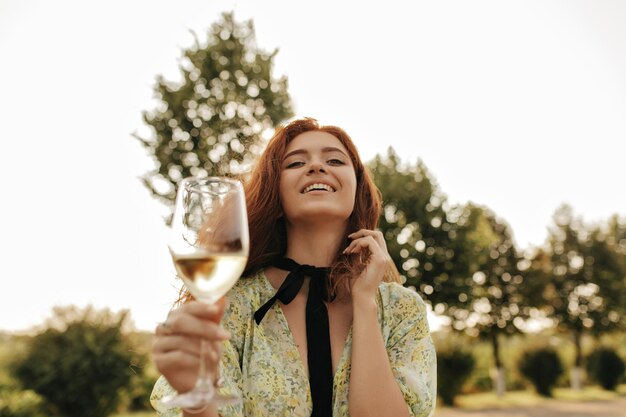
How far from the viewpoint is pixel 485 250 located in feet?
67.6

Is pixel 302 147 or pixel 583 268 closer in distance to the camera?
pixel 302 147

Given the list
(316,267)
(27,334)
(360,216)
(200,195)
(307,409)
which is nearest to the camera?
(200,195)

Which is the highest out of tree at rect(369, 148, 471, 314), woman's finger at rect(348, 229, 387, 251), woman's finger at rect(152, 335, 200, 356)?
tree at rect(369, 148, 471, 314)

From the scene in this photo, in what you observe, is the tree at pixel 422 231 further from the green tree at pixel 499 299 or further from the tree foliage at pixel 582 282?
the tree foliage at pixel 582 282

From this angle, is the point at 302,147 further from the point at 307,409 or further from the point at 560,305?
the point at 560,305

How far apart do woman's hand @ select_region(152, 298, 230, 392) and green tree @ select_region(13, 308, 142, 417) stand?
35.3 ft

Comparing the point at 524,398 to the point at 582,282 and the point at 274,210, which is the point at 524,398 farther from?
the point at 274,210

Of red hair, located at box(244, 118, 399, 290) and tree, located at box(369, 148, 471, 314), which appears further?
tree, located at box(369, 148, 471, 314)

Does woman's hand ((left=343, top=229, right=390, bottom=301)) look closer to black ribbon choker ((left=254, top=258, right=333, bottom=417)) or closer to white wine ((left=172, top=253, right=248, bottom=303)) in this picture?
black ribbon choker ((left=254, top=258, right=333, bottom=417))

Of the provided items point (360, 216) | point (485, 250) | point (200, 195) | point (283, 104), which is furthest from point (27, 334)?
point (485, 250)

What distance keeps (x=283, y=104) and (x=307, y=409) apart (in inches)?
501

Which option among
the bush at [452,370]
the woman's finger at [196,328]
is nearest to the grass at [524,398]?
the bush at [452,370]

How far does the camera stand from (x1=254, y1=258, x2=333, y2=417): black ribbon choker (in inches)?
106

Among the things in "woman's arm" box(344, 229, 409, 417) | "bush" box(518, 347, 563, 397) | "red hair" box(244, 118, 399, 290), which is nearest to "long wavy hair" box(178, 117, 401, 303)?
"red hair" box(244, 118, 399, 290)
